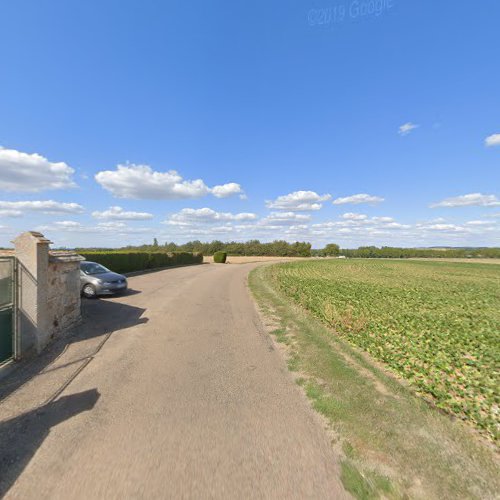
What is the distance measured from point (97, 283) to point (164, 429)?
931 centimetres

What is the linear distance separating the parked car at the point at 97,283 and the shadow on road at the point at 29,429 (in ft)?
25.4

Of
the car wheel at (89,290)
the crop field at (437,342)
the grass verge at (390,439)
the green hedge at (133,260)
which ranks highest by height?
the green hedge at (133,260)

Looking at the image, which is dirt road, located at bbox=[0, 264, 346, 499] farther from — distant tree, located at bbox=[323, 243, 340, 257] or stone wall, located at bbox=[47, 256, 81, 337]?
distant tree, located at bbox=[323, 243, 340, 257]

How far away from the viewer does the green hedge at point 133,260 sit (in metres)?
18.8

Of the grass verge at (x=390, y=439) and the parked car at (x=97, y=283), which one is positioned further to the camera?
the parked car at (x=97, y=283)

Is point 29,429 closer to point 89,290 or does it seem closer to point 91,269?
point 89,290

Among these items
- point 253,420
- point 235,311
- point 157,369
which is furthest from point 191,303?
point 253,420

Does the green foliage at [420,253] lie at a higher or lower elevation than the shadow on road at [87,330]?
higher

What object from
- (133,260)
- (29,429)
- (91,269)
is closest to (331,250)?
(133,260)

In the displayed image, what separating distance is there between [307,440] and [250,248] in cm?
10014

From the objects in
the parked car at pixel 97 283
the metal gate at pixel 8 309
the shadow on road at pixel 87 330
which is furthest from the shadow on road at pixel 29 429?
the parked car at pixel 97 283

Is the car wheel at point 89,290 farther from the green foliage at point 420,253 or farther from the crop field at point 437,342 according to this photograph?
the green foliage at point 420,253

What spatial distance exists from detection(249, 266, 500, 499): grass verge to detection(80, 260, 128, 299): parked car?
877 cm

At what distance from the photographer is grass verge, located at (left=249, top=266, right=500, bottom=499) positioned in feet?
8.00
